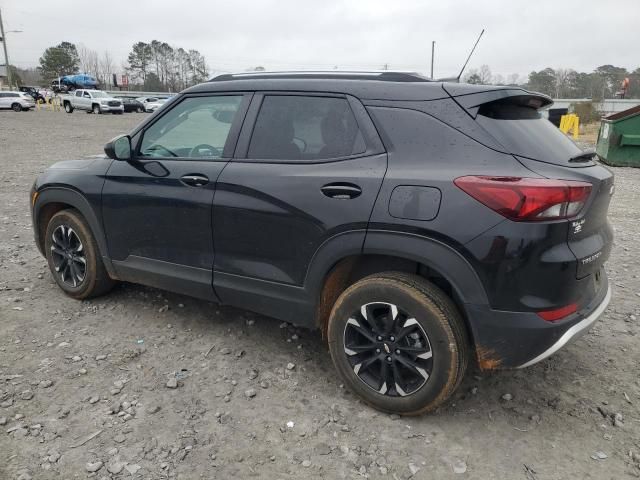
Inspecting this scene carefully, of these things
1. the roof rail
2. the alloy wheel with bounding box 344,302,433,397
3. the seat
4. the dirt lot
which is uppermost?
the roof rail

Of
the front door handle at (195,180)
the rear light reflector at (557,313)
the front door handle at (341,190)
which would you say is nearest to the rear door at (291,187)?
the front door handle at (341,190)

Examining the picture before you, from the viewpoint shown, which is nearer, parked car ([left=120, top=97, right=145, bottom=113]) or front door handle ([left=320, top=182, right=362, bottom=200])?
front door handle ([left=320, top=182, right=362, bottom=200])

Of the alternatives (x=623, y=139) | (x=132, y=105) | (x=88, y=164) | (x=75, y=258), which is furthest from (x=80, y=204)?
(x=132, y=105)

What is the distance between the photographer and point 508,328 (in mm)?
2408

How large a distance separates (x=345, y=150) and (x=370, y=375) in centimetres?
126

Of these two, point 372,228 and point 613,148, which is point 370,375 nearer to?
Answer: point 372,228

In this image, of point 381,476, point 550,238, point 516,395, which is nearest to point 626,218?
point 516,395

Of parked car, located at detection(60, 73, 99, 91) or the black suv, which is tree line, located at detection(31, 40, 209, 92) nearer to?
parked car, located at detection(60, 73, 99, 91)

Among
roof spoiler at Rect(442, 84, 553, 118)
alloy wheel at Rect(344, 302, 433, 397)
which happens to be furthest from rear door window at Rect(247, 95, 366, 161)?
alloy wheel at Rect(344, 302, 433, 397)

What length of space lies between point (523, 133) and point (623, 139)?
449 inches

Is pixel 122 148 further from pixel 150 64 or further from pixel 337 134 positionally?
pixel 150 64

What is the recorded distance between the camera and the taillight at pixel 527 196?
2.29 m

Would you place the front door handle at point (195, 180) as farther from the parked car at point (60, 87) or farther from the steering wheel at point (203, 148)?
the parked car at point (60, 87)

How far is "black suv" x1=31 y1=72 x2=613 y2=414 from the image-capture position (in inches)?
93.4
